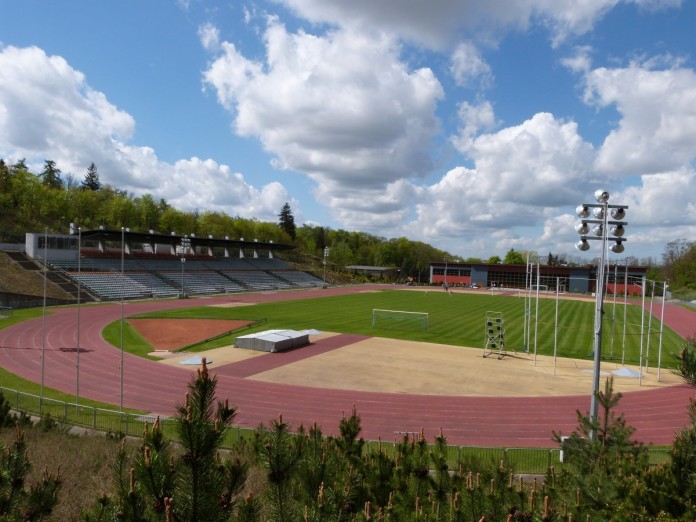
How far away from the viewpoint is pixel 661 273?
140m

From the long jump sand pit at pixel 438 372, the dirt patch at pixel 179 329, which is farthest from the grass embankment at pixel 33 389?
the dirt patch at pixel 179 329

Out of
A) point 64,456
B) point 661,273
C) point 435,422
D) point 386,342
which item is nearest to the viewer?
point 64,456

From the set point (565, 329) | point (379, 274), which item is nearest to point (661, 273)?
point (379, 274)

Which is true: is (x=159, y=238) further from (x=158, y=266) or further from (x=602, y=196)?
(x=602, y=196)

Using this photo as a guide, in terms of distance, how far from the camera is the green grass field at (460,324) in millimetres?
40562

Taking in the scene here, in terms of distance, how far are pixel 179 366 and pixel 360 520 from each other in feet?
99.8

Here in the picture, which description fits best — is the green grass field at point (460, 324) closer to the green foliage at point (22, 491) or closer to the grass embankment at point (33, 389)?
the grass embankment at point (33, 389)

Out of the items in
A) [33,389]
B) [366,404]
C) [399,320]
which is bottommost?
[33,389]

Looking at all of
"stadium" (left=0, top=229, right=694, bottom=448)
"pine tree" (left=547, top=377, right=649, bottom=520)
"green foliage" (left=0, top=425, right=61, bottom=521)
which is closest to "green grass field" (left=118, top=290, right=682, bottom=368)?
"stadium" (left=0, top=229, right=694, bottom=448)

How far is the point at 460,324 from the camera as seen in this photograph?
176 feet

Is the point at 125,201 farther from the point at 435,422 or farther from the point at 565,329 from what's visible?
the point at 435,422

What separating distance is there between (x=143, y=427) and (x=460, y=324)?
43687 millimetres

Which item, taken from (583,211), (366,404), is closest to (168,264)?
(366,404)

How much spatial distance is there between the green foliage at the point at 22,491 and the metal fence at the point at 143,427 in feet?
29.2
